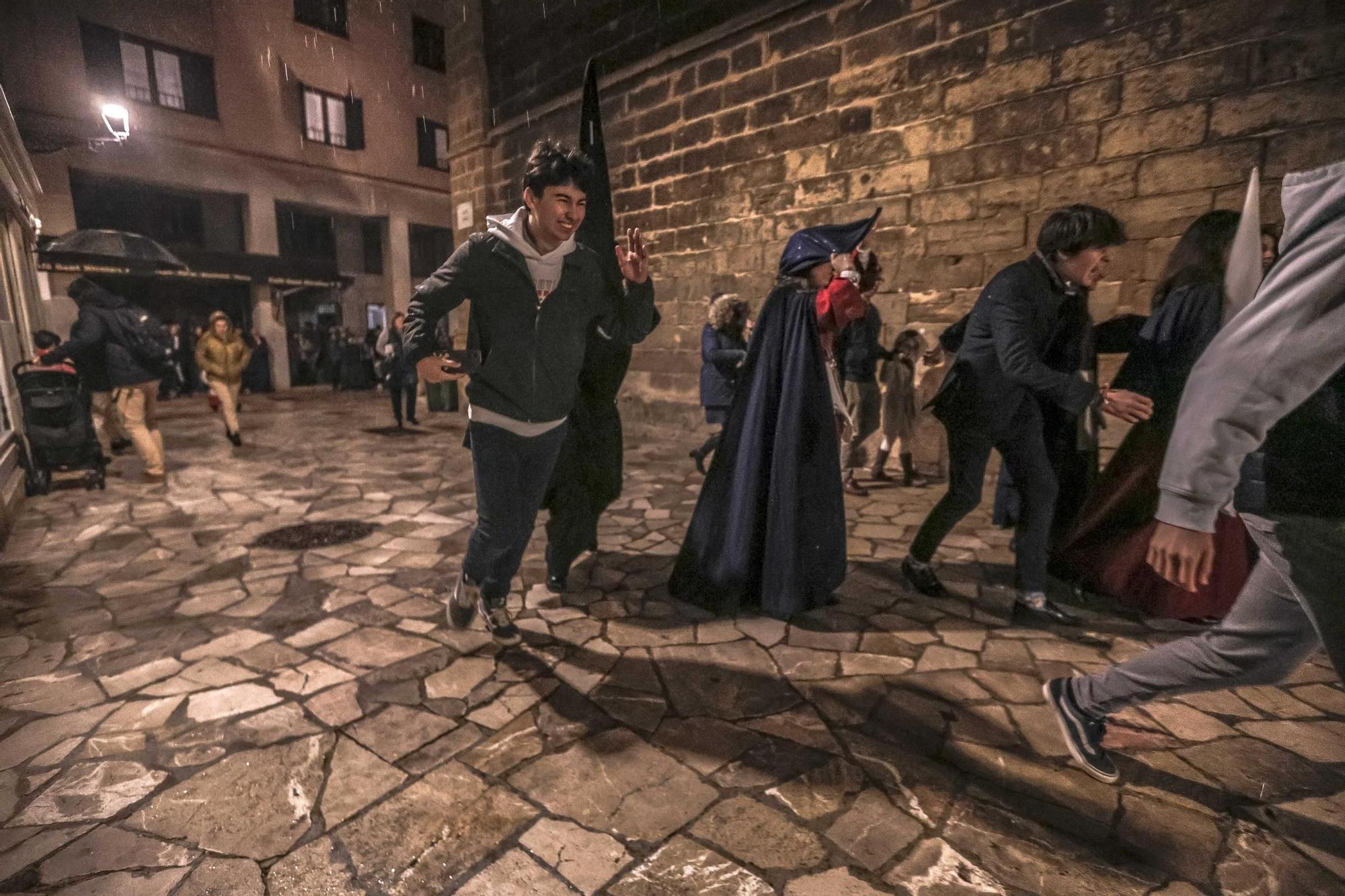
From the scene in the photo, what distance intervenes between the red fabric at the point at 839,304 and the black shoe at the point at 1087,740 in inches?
76.2

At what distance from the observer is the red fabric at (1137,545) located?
352 cm

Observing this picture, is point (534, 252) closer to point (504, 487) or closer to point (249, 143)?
point (504, 487)

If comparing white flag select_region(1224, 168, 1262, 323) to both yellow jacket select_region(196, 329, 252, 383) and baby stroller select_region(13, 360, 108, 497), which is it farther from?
yellow jacket select_region(196, 329, 252, 383)

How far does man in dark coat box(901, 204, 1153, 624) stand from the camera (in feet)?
10.4

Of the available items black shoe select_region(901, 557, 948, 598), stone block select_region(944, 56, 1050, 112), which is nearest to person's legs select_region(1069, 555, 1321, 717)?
black shoe select_region(901, 557, 948, 598)

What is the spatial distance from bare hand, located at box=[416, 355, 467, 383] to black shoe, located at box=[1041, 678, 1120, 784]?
8.63ft

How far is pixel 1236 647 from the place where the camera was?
1.87 m

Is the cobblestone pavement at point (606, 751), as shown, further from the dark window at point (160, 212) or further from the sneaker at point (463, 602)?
the dark window at point (160, 212)

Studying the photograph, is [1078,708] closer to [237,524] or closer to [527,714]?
[527,714]

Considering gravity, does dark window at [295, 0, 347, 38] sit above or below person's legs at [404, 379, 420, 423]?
above

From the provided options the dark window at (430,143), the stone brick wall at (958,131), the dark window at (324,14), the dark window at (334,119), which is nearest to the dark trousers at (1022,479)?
the stone brick wall at (958,131)

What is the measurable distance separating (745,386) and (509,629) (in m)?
1.80

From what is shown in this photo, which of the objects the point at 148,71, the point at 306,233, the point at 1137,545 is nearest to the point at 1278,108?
the point at 1137,545

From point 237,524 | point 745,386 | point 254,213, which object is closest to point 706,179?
point 745,386
